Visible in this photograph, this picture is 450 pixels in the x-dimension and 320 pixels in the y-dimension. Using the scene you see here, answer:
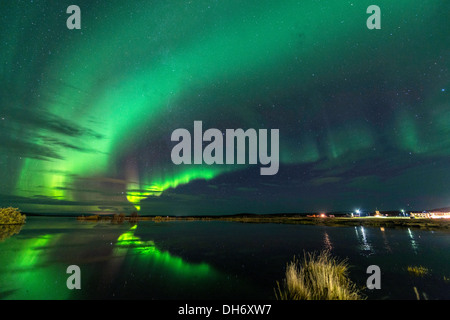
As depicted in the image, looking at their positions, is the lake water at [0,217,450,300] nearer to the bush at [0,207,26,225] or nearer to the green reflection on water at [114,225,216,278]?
the green reflection on water at [114,225,216,278]

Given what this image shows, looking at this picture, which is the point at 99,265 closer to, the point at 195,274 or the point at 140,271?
the point at 140,271

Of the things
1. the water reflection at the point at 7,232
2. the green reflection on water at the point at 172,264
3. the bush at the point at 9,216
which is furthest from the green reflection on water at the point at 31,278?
the bush at the point at 9,216

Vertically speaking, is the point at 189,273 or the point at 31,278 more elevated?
the point at 31,278

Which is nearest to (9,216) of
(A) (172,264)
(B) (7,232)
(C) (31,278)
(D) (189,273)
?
(B) (7,232)

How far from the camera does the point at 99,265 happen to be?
1923 cm

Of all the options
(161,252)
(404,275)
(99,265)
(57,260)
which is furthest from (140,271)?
(404,275)

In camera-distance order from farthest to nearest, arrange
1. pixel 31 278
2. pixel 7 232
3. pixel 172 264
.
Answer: pixel 7 232, pixel 172 264, pixel 31 278

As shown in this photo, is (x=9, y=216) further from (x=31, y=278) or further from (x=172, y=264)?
(x=172, y=264)

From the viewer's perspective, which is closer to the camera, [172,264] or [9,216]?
[172,264]

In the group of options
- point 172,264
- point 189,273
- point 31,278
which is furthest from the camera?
point 172,264

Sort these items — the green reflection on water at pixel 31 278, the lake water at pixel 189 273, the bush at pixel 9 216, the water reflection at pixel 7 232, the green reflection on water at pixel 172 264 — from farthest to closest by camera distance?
the bush at pixel 9 216
the water reflection at pixel 7 232
the green reflection on water at pixel 172 264
the lake water at pixel 189 273
the green reflection on water at pixel 31 278

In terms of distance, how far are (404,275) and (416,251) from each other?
11385 millimetres

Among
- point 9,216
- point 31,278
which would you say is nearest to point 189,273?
point 31,278

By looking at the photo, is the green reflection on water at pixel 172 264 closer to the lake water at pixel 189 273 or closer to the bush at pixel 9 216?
the lake water at pixel 189 273
